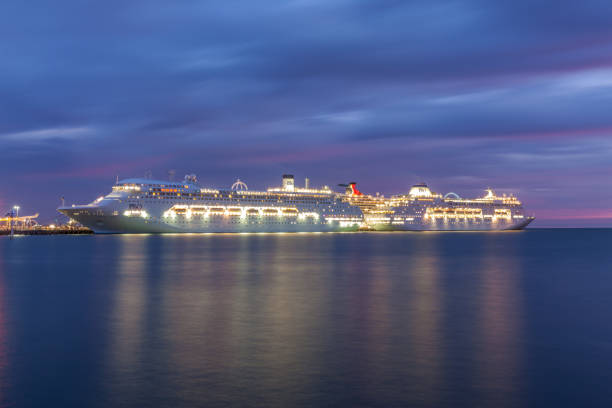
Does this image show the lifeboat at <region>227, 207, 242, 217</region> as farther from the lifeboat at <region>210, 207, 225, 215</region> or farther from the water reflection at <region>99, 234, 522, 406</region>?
the water reflection at <region>99, 234, 522, 406</region>

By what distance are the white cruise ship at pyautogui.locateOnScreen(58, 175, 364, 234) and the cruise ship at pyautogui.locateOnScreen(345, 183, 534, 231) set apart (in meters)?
12.0

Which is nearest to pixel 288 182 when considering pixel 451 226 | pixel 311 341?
pixel 451 226

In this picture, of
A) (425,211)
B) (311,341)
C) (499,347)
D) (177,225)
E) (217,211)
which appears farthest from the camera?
(425,211)

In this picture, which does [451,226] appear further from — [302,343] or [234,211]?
[302,343]

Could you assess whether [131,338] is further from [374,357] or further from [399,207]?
[399,207]

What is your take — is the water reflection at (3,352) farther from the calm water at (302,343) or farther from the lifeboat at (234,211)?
the lifeboat at (234,211)

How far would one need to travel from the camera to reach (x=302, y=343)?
16703 mm

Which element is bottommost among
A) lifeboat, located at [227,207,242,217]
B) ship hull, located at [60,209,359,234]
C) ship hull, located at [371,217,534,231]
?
ship hull, located at [371,217,534,231]

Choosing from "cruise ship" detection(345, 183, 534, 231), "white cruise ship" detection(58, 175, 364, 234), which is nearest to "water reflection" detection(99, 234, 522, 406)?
"white cruise ship" detection(58, 175, 364, 234)

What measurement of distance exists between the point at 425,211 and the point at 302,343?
15949 centimetres

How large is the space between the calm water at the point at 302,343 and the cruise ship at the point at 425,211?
128505mm

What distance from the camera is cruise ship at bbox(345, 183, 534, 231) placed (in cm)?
16825

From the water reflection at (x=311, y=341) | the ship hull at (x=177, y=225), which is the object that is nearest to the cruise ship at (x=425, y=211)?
the ship hull at (x=177, y=225)

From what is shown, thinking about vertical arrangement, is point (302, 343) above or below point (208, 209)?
below
